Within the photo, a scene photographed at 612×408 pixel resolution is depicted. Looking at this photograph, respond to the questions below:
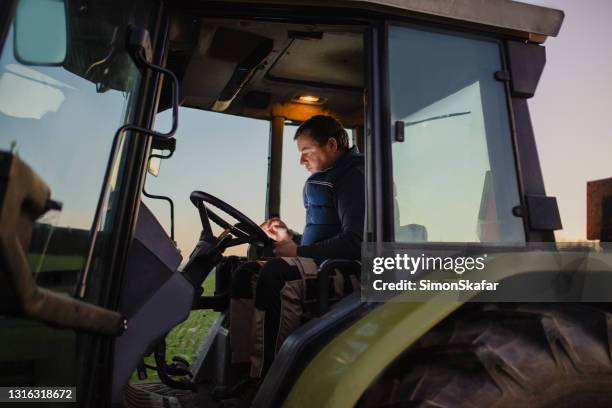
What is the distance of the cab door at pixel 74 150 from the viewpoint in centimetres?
110

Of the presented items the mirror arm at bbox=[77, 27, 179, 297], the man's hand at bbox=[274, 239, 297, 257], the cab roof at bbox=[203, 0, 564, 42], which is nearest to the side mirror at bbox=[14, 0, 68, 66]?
the mirror arm at bbox=[77, 27, 179, 297]

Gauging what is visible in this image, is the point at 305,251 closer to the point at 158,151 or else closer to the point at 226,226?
the point at 226,226

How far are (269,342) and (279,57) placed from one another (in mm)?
1329

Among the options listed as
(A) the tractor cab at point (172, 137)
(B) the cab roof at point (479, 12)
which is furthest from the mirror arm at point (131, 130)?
(B) the cab roof at point (479, 12)

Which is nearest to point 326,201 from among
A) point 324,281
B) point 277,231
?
point 277,231

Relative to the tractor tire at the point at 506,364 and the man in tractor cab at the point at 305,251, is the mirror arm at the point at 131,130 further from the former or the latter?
the man in tractor cab at the point at 305,251

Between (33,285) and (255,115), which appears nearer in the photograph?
(33,285)

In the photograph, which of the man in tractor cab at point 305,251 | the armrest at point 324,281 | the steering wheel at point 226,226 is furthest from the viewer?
the steering wheel at point 226,226

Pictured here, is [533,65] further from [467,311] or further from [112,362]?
[112,362]

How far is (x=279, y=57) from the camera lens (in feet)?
8.09

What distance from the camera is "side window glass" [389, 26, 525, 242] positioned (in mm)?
1655

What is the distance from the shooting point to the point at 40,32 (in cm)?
115

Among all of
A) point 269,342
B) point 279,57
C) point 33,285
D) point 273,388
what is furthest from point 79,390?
point 279,57

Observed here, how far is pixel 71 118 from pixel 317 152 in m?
1.51
